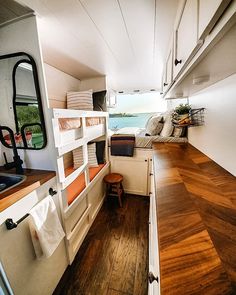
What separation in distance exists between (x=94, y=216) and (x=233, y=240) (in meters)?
1.79

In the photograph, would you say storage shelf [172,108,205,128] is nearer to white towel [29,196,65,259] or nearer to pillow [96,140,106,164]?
pillow [96,140,106,164]

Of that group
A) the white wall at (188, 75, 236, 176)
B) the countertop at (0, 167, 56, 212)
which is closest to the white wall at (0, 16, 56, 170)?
the countertop at (0, 167, 56, 212)

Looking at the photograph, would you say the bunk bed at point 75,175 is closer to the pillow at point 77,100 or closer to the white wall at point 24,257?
the white wall at point 24,257

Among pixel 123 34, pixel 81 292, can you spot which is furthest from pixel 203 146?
pixel 81 292

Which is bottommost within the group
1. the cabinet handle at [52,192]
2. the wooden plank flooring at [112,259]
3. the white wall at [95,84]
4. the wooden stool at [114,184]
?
the wooden plank flooring at [112,259]

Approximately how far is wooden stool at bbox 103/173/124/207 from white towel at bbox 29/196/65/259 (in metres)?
1.20

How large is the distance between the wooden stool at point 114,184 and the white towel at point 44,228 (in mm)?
1197

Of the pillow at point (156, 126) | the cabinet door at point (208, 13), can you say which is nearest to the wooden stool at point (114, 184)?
the pillow at point (156, 126)

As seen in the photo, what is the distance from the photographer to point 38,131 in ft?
3.68

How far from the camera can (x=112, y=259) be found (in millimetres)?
1440

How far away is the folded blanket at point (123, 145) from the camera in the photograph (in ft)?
7.49

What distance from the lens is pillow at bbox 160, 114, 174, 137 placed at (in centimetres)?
214

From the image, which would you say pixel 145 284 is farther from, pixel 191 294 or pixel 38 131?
pixel 38 131

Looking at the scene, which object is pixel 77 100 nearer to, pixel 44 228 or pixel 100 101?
pixel 100 101
